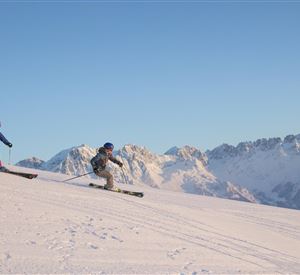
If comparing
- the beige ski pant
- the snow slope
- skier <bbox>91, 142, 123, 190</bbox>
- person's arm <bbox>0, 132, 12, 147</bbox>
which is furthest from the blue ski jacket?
the beige ski pant

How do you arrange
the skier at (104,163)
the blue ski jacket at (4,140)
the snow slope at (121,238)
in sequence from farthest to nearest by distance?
1. the skier at (104,163)
2. the blue ski jacket at (4,140)
3. the snow slope at (121,238)

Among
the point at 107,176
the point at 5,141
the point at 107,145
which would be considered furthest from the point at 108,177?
the point at 5,141

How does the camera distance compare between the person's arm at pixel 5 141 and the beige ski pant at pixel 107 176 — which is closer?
the person's arm at pixel 5 141

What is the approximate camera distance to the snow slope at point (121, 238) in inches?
345

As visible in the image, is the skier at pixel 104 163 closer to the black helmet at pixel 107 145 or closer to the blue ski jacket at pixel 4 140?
the black helmet at pixel 107 145

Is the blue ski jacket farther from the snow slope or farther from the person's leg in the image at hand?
the person's leg

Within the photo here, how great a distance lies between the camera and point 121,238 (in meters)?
10.5

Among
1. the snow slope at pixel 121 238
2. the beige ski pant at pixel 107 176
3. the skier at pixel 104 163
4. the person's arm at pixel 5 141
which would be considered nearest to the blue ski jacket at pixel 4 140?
the person's arm at pixel 5 141

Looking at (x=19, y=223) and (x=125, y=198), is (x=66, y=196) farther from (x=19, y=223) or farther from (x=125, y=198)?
(x=19, y=223)

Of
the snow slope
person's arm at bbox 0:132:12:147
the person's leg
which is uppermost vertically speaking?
person's arm at bbox 0:132:12:147

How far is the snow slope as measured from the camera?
28.8ft

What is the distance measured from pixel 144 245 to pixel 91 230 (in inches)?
47.0

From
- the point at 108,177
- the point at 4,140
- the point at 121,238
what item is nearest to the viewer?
the point at 121,238

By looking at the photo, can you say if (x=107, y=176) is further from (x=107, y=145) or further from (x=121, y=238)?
(x=121, y=238)
